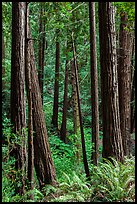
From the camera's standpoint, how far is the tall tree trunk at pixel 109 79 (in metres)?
7.21

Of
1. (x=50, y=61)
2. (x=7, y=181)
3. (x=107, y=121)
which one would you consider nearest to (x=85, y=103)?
(x=50, y=61)

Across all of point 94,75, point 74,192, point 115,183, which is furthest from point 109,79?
point 74,192

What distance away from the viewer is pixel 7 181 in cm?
595

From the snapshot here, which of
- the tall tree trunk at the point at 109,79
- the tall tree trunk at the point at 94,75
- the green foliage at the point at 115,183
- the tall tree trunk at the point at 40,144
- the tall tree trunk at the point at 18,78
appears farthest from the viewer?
the tall tree trunk at the point at 94,75

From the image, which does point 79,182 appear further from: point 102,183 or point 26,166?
point 26,166

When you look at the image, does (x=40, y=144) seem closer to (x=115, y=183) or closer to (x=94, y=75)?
(x=94, y=75)

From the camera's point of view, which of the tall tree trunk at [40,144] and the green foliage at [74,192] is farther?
the tall tree trunk at [40,144]

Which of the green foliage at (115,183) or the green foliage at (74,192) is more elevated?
the green foliage at (115,183)

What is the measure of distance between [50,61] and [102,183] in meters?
18.7

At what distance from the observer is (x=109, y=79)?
23.9 ft

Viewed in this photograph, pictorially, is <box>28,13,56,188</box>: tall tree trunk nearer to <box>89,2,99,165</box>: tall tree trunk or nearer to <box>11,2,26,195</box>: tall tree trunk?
<box>11,2,26,195</box>: tall tree trunk

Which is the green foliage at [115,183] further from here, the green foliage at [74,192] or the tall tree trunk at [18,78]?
the tall tree trunk at [18,78]

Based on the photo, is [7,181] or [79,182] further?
[79,182]

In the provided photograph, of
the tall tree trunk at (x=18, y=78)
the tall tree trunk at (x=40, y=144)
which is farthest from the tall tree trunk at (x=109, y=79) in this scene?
the tall tree trunk at (x=18, y=78)
